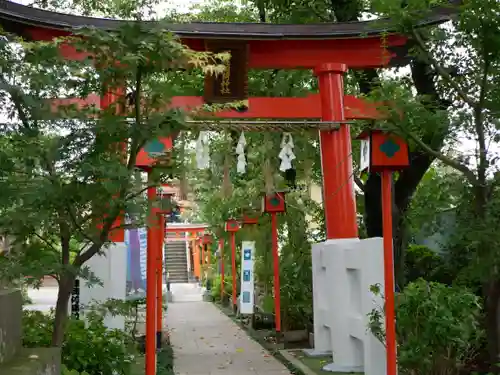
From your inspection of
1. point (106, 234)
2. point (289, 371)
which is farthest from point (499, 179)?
point (289, 371)

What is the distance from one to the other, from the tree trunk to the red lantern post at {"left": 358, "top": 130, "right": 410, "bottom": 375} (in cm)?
303

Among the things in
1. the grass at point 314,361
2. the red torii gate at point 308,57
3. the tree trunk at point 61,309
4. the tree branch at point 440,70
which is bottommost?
the grass at point 314,361

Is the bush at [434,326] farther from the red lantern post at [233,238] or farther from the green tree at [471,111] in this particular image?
the red lantern post at [233,238]

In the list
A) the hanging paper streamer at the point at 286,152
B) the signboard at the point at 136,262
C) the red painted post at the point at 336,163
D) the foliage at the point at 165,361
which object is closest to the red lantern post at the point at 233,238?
the signboard at the point at 136,262

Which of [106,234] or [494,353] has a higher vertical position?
[106,234]

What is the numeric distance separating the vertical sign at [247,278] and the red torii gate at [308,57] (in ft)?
16.1

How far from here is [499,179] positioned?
5.47 meters

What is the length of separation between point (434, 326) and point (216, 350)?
6174 millimetres

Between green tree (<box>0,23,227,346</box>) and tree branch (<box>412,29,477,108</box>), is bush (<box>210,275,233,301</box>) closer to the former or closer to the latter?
tree branch (<box>412,29,477,108</box>)

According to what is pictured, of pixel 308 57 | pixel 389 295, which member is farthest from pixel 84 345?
pixel 308 57

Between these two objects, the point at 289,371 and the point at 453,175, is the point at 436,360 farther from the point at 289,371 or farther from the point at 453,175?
the point at 289,371

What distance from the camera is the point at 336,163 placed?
9.55 m

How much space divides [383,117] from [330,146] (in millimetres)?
3614

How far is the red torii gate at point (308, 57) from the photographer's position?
915cm
